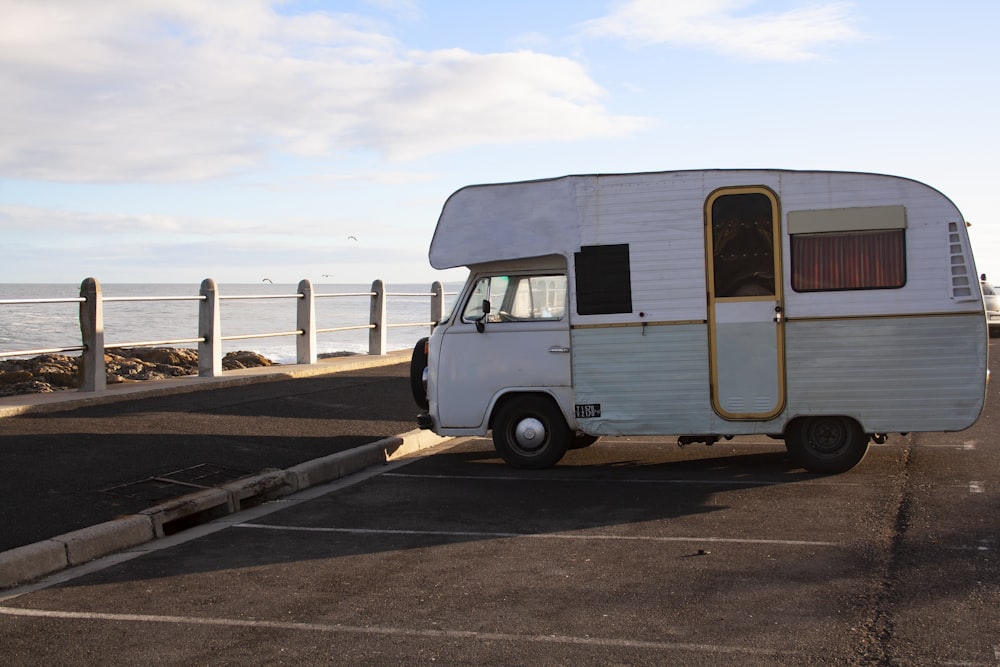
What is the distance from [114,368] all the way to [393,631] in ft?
81.6

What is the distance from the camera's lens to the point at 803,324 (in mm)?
9836

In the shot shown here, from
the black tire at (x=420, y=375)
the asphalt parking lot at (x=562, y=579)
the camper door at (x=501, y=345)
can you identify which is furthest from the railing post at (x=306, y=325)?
the asphalt parking lot at (x=562, y=579)

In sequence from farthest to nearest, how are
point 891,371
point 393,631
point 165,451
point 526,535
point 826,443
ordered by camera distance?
point 165,451
point 826,443
point 891,371
point 526,535
point 393,631

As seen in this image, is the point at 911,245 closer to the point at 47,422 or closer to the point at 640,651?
the point at 640,651

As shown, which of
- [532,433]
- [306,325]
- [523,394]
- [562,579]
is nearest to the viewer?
[562,579]

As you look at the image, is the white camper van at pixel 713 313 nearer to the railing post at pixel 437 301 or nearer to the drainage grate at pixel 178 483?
the drainage grate at pixel 178 483

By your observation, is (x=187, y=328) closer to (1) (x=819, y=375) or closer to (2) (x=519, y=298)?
(2) (x=519, y=298)

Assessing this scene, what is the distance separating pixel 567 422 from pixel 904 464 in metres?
3.23

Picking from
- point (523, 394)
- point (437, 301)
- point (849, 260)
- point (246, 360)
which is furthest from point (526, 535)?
point (246, 360)

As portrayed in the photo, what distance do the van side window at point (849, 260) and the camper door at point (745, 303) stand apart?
0.21 meters

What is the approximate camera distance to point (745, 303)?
995 cm

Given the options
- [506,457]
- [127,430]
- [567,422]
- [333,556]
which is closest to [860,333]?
[567,422]

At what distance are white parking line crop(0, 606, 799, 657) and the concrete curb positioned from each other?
0.75 m

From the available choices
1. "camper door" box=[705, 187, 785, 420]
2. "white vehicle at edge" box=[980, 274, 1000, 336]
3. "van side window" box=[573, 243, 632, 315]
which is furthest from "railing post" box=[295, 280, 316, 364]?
"white vehicle at edge" box=[980, 274, 1000, 336]
